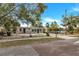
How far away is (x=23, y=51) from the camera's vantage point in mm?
4441

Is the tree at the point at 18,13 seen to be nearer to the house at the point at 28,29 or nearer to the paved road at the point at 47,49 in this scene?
the house at the point at 28,29

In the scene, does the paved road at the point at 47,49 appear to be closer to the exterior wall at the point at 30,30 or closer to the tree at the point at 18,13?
the exterior wall at the point at 30,30

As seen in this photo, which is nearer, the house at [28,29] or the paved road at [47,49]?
the paved road at [47,49]

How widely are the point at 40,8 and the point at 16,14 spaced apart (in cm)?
43

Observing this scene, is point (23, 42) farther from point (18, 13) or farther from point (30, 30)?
point (18, 13)

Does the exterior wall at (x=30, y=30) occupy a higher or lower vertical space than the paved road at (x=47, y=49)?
higher

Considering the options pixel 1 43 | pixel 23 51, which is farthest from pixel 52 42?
pixel 1 43

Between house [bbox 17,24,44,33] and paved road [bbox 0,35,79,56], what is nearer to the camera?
paved road [bbox 0,35,79,56]

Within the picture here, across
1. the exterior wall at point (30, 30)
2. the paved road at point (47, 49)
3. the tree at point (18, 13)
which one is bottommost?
the paved road at point (47, 49)

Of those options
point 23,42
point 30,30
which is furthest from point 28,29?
point 23,42

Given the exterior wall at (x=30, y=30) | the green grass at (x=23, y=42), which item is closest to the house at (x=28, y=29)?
the exterior wall at (x=30, y=30)

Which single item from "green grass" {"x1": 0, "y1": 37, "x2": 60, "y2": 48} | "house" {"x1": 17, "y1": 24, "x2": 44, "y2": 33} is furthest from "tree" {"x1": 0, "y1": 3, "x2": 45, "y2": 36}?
"green grass" {"x1": 0, "y1": 37, "x2": 60, "y2": 48}

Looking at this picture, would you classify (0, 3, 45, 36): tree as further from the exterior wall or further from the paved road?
the paved road

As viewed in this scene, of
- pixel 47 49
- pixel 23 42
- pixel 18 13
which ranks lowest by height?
pixel 47 49
